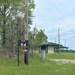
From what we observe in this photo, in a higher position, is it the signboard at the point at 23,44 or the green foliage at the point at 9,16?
the green foliage at the point at 9,16

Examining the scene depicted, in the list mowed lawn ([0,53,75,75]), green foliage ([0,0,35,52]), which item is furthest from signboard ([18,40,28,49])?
green foliage ([0,0,35,52])

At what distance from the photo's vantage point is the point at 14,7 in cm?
4694

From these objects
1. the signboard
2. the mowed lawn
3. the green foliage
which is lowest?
the mowed lawn

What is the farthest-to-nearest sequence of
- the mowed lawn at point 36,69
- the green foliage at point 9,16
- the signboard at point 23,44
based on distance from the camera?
A: the green foliage at point 9,16 < the signboard at point 23,44 < the mowed lawn at point 36,69

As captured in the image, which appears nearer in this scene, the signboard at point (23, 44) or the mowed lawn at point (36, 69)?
the mowed lawn at point (36, 69)

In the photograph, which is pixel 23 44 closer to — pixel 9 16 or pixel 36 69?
pixel 36 69

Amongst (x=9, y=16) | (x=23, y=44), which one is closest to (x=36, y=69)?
(x=23, y=44)

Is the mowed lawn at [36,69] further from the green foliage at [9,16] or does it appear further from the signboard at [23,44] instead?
the green foliage at [9,16]

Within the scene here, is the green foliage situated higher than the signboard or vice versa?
the green foliage

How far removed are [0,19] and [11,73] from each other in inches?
1179

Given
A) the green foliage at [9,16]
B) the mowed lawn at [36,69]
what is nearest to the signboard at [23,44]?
the mowed lawn at [36,69]

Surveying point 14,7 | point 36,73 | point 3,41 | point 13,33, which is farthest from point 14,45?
point 36,73

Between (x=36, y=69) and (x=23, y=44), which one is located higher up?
(x=23, y=44)

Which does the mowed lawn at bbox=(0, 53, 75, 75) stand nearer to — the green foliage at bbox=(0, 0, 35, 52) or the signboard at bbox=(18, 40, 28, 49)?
the signboard at bbox=(18, 40, 28, 49)
